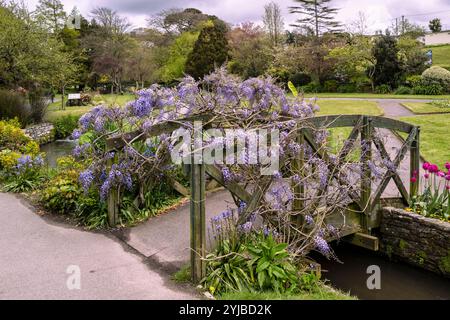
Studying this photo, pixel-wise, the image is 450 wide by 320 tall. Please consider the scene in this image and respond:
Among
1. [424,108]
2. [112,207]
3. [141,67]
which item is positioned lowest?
[112,207]

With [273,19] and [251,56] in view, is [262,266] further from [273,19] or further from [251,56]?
[273,19]

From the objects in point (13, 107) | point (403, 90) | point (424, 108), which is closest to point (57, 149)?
point (13, 107)

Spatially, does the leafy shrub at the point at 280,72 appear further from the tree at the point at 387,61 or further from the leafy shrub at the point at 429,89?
the leafy shrub at the point at 429,89

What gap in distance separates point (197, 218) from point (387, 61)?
30.5 m

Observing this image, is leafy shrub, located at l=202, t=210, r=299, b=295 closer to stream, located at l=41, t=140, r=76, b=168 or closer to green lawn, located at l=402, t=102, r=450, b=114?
stream, located at l=41, t=140, r=76, b=168

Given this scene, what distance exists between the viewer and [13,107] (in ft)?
62.6

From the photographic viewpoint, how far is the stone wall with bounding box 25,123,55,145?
18075 millimetres

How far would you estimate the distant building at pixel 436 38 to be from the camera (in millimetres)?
54906

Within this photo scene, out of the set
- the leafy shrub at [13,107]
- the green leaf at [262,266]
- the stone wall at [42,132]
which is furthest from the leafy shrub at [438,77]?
the green leaf at [262,266]

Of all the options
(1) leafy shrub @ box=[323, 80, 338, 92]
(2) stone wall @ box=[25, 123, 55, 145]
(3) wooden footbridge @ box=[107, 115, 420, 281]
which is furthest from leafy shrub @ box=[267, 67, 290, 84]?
(3) wooden footbridge @ box=[107, 115, 420, 281]

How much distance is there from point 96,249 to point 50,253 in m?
0.54

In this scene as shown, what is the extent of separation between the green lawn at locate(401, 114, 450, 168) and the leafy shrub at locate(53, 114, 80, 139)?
14.3 metres

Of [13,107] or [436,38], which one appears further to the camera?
[436,38]
